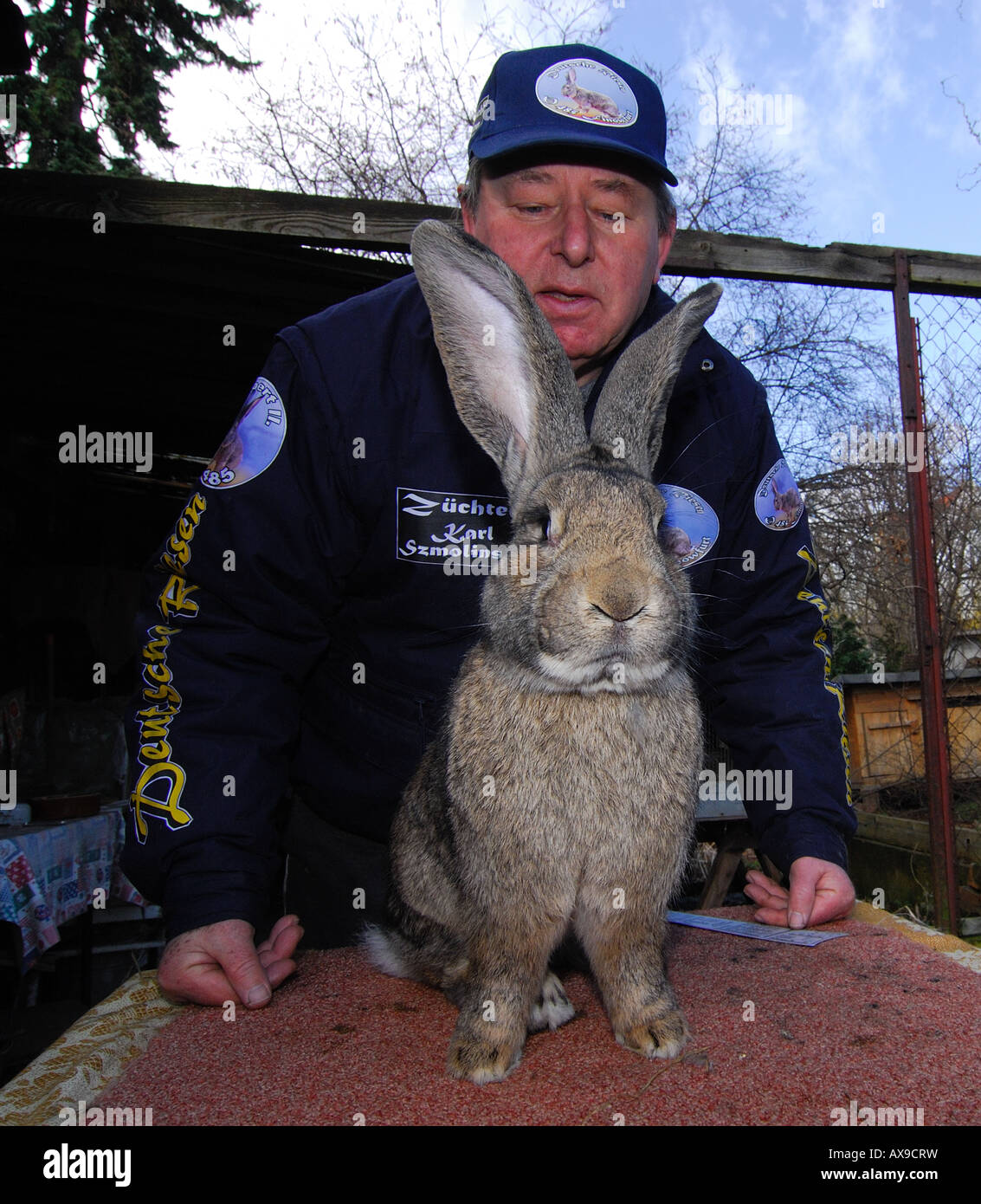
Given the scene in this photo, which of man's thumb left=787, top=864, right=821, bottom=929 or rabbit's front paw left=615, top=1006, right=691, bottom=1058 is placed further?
man's thumb left=787, top=864, right=821, bottom=929

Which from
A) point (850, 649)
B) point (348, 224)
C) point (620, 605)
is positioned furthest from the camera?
point (850, 649)

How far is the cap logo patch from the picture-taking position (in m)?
2.48

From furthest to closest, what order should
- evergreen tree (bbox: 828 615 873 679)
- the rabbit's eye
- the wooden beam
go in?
evergreen tree (bbox: 828 615 873 679)
the wooden beam
the rabbit's eye

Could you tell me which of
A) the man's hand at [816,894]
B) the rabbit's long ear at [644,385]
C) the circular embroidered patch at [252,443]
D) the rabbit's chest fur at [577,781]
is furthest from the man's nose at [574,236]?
the man's hand at [816,894]

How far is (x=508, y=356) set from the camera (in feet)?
6.27

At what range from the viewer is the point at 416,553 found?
250 centimetres

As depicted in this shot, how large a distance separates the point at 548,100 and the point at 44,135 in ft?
48.9

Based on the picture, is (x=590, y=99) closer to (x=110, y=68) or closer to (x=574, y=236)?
(x=574, y=236)

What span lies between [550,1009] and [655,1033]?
0.80 ft

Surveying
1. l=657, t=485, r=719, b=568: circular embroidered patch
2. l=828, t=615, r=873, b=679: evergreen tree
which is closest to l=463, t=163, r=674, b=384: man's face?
l=657, t=485, r=719, b=568: circular embroidered patch

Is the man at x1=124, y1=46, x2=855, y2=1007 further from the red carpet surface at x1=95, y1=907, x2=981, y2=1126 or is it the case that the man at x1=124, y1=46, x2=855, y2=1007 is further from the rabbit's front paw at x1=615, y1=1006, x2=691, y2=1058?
the rabbit's front paw at x1=615, y1=1006, x2=691, y2=1058

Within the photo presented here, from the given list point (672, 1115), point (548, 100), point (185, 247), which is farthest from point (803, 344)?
point (672, 1115)

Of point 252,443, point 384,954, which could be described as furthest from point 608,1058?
point 252,443

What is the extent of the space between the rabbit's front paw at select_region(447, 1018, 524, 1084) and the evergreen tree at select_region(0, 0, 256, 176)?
15.7 metres
